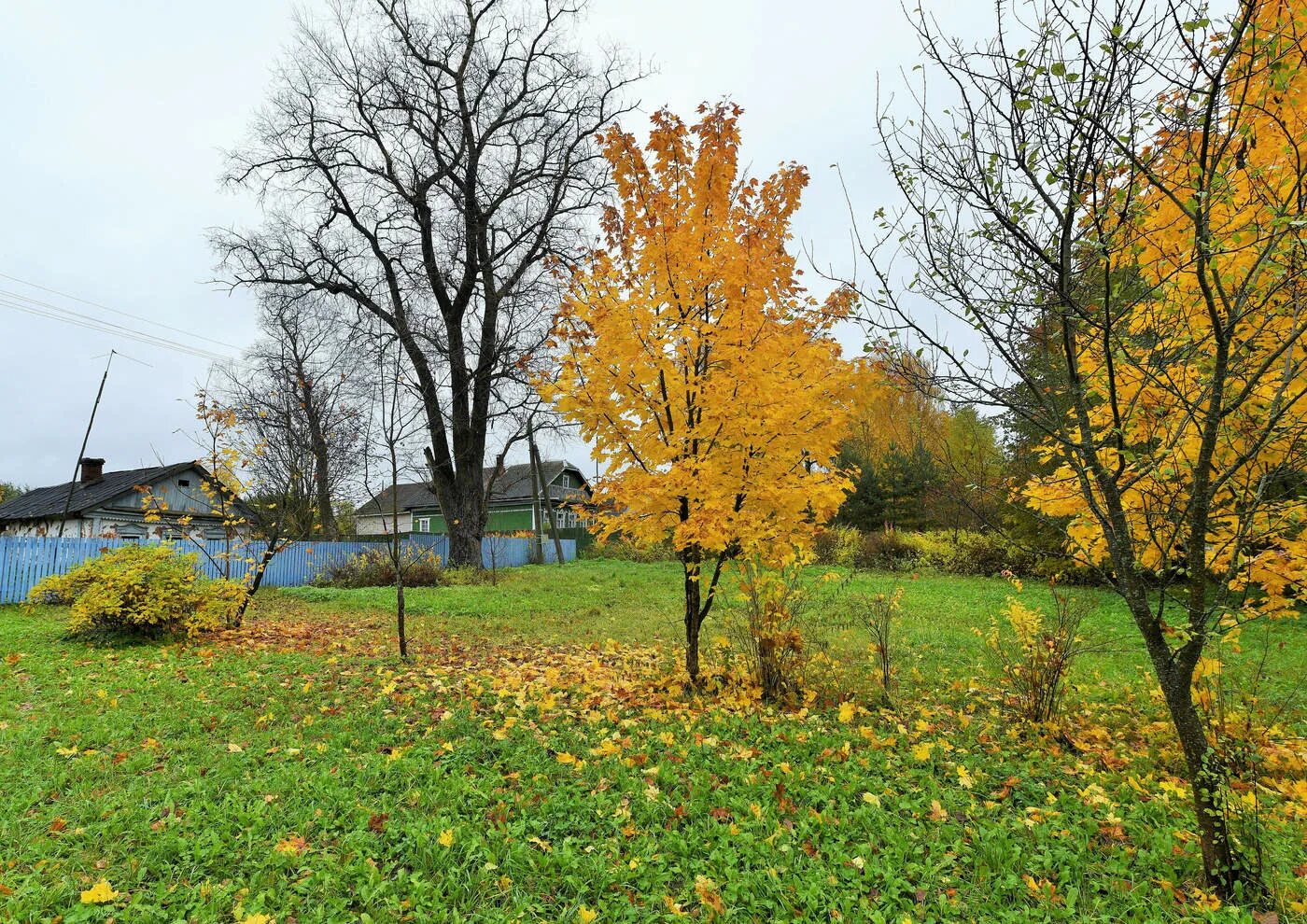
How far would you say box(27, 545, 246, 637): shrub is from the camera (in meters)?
6.96

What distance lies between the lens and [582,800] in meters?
3.41

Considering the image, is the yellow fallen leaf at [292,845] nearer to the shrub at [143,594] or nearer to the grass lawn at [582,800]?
the grass lawn at [582,800]

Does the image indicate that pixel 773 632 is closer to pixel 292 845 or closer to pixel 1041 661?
pixel 1041 661

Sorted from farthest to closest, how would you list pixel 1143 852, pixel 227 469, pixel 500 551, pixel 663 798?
pixel 500 551 < pixel 227 469 < pixel 663 798 < pixel 1143 852

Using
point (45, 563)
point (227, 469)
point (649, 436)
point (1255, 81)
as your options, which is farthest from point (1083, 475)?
point (45, 563)

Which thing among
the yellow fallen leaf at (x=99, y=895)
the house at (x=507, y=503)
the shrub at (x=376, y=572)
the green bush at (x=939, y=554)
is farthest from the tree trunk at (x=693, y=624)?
the house at (x=507, y=503)

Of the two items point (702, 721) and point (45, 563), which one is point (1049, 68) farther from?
point (45, 563)

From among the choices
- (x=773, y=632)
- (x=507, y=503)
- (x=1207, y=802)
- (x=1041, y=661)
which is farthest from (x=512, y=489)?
(x=1207, y=802)

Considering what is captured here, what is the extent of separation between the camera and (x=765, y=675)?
5.20 metres

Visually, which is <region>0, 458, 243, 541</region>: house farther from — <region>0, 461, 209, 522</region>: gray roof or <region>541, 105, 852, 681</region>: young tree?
<region>541, 105, 852, 681</region>: young tree

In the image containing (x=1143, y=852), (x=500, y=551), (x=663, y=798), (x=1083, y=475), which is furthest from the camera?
(x=500, y=551)

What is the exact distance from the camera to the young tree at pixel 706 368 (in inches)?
187

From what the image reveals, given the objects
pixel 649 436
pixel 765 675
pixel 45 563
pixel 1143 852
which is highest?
pixel 649 436

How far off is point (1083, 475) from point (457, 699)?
4827mm
